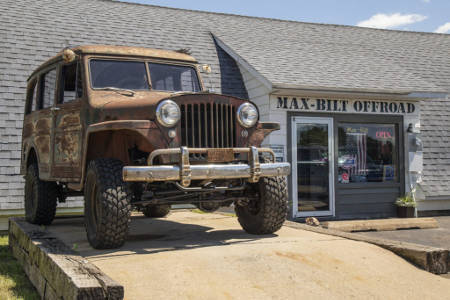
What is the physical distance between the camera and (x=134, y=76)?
6199 millimetres

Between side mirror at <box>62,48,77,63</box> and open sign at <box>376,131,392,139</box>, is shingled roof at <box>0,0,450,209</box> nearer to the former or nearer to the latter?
open sign at <box>376,131,392,139</box>

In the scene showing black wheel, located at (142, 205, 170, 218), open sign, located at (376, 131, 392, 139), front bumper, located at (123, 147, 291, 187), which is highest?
open sign, located at (376, 131, 392, 139)

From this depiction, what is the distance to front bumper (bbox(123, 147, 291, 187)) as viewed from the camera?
4754 mm

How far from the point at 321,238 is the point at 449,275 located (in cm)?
136

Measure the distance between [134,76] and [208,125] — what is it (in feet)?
4.55

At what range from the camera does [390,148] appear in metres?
12.4

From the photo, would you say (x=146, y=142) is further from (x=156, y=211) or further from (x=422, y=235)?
(x=422, y=235)

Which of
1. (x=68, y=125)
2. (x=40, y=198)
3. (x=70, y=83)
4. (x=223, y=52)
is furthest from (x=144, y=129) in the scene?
(x=223, y=52)

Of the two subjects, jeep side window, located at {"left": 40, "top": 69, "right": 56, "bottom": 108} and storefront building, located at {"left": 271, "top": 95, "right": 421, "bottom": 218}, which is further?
storefront building, located at {"left": 271, "top": 95, "right": 421, "bottom": 218}

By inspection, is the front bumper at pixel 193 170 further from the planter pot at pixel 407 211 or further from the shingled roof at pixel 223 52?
the planter pot at pixel 407 211

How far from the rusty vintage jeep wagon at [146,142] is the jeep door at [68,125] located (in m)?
0.01

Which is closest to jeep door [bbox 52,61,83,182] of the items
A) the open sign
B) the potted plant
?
the open sign

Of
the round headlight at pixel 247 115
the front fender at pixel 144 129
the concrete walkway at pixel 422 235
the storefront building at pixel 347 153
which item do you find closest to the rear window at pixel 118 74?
the front fender at pixel 144 129

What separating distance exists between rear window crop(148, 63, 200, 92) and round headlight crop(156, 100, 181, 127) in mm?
1201
